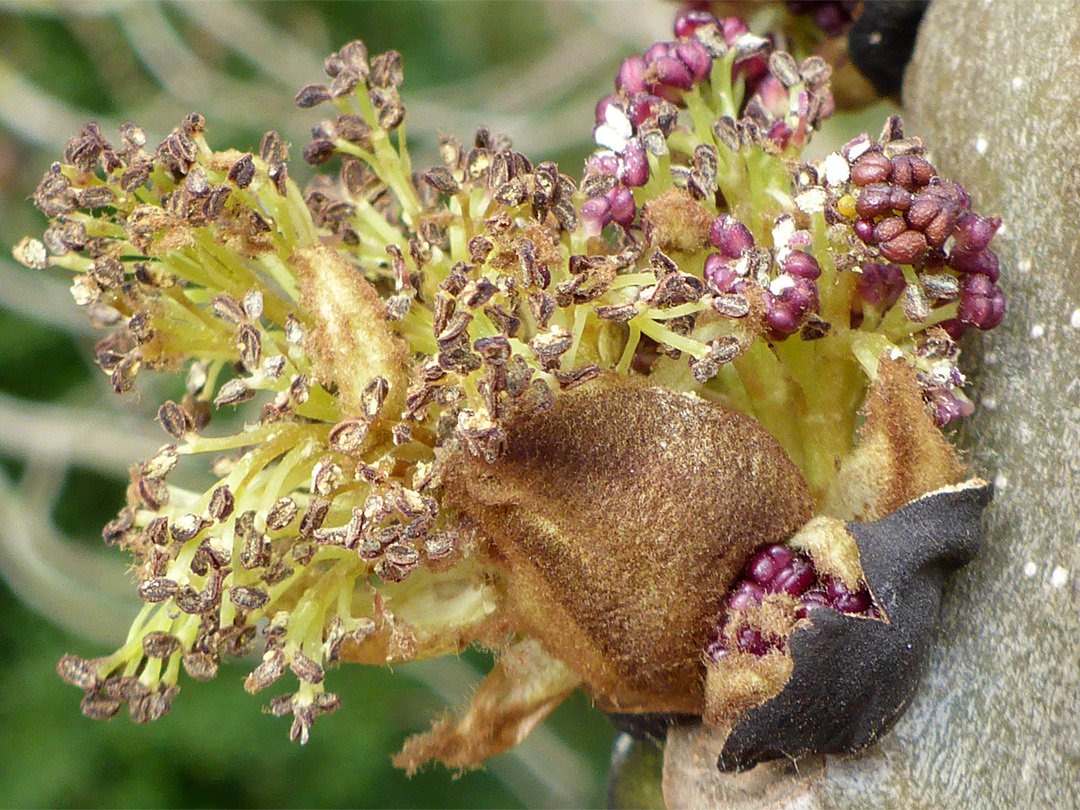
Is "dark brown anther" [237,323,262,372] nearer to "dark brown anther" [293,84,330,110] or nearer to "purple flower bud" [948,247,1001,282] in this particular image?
"dark brown anther" [293,84,330,110]

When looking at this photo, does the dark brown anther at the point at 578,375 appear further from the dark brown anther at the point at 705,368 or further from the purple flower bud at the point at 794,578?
the purple flower bud at the point at 794,578

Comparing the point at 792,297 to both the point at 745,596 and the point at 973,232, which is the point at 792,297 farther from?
the point at 745,596

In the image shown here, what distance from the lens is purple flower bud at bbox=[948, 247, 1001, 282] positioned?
0.89 metres

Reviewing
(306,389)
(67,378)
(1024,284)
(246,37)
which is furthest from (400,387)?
(67,378)

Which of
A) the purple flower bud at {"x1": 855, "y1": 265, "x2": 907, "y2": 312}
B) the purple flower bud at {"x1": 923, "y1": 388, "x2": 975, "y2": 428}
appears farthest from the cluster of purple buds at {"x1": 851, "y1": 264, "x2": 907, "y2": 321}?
the purple flower bud at {"x1": 923, "y1": 388, "x2": 975, "y2": 428}

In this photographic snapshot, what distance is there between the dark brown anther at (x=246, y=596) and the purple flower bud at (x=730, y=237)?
1.75 feet

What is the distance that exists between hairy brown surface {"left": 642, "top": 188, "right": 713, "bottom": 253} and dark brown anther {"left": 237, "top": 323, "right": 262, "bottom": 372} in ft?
1.26

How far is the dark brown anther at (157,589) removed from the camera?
0.91 m

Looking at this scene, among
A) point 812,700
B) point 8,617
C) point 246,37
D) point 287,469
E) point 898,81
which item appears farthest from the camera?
point 8,617

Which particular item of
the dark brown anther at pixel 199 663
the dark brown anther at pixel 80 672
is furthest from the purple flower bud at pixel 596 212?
the dark brown anther at pixel 80 672

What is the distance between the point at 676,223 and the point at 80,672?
732 mm

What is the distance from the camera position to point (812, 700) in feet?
2.76

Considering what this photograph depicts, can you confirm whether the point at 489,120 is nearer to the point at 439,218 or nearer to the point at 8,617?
the point at 439,218

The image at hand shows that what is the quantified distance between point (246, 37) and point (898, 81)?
99.2 inches
